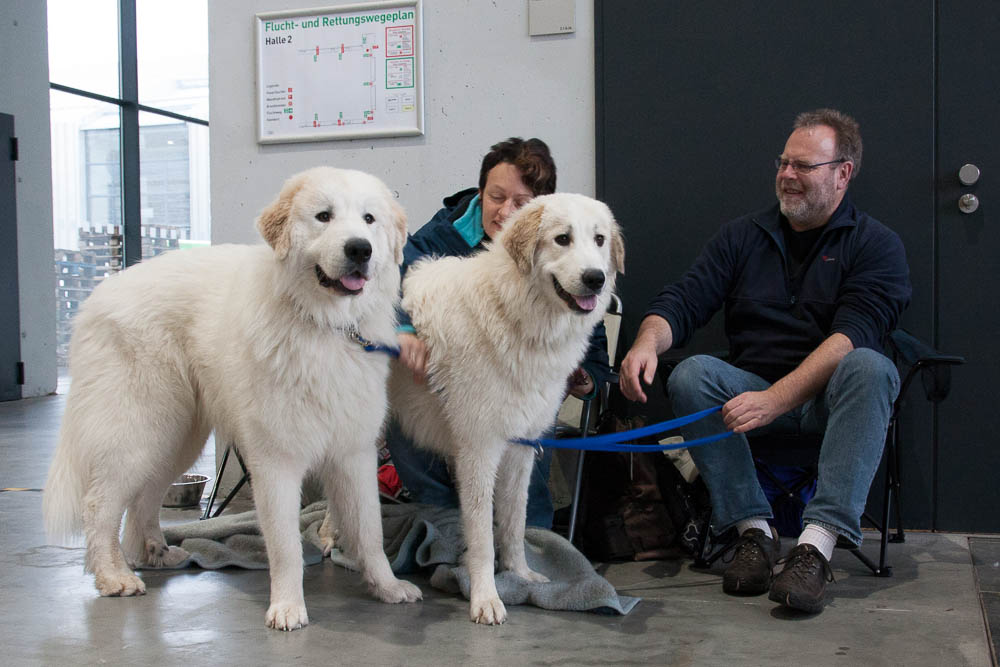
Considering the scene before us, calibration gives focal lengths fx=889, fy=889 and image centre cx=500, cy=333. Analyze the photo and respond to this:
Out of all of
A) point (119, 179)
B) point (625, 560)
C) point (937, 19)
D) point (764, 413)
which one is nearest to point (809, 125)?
point (937, 19)

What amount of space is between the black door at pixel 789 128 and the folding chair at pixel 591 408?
251 millimetres

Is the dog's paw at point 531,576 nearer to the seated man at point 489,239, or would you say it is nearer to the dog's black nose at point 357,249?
the seated man at point 489,239

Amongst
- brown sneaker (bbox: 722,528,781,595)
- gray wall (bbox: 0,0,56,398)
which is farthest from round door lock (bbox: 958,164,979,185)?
gray wall (bbox: 0,0,56,398)

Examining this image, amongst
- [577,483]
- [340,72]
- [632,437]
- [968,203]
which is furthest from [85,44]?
[968,203]

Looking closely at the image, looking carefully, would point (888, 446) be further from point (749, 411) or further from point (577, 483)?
point (577, 483)

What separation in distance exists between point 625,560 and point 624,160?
1642 millimetres

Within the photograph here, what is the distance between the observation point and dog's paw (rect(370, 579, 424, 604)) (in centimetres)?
259

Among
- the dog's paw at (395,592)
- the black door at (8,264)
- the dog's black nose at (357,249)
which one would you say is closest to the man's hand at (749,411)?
the dog's paw at (395,592)

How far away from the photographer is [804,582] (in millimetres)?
2480

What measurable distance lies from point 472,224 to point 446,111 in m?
0.98

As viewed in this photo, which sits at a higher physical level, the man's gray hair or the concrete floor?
the man's gray hair

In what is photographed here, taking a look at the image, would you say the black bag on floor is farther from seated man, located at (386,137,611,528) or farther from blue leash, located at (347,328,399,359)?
blue leash, located at (347,328,399,359)

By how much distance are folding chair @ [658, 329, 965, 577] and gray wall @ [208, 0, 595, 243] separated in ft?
4.32

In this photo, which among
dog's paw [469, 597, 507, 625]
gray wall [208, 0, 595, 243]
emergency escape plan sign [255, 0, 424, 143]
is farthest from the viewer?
emergency escape plan sign [255, 0, 424, 143]
